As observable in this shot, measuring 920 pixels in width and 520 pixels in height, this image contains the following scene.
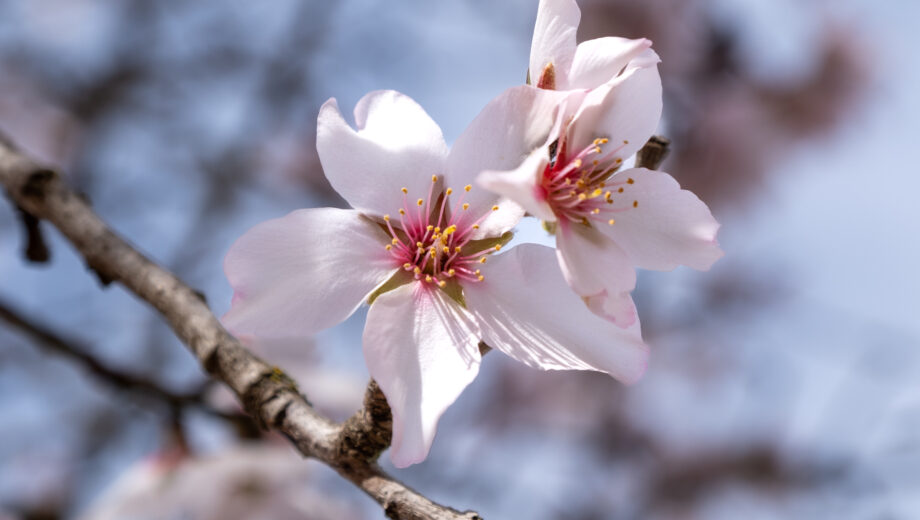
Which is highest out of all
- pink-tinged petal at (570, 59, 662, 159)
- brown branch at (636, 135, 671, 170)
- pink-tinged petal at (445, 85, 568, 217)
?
brown branch at (636, 135, 671, 170)

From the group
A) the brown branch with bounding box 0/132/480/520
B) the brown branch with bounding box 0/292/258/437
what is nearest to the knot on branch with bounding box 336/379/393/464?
the brown branch with bounding box 0/132/480/520

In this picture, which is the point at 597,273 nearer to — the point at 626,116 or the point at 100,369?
the point at 626,116

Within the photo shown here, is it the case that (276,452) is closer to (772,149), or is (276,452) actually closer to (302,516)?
(302,516)

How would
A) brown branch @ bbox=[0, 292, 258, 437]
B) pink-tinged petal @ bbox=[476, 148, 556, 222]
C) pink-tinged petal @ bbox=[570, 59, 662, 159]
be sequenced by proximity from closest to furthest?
1. pink-tinged petal @ bbox=[476, 148, 556, 222]
2. pink-tinged petal @ bbox=[570, 59, 662, 159]
3. brown branch @ bbox=[0, 292, 258, 437]

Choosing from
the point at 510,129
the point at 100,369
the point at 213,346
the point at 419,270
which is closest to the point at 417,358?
the point at 419,270

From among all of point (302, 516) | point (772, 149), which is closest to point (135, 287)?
point (302, 516)

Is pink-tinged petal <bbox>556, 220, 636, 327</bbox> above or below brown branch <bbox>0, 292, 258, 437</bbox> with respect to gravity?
below

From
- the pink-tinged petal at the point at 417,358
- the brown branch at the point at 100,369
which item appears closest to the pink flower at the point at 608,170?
the pink-tinged petal at the point at 417,358

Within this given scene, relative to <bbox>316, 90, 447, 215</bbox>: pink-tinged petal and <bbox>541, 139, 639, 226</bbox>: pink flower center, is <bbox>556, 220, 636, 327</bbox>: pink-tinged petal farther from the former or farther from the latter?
<bbox>316, 90, 447, 215</bbox>: pink-tinged petal
